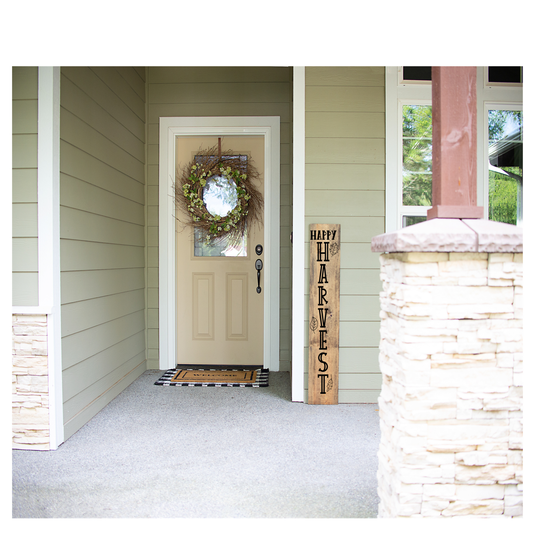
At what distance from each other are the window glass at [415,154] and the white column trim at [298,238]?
0.69 meters

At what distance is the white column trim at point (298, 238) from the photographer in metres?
2.81

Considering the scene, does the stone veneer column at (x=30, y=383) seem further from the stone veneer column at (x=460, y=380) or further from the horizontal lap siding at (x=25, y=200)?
the stone veneer column at (x=460, y=380)

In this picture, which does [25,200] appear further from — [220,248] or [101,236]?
[220,248]

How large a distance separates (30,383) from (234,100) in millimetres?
2624

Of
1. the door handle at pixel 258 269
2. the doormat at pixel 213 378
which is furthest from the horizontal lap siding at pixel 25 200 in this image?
the door handle at pixel 258 269

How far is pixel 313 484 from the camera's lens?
181 cm

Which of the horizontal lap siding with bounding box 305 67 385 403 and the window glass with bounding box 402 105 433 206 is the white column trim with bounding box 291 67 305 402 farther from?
the window glass with bounding box 402 105 433 206

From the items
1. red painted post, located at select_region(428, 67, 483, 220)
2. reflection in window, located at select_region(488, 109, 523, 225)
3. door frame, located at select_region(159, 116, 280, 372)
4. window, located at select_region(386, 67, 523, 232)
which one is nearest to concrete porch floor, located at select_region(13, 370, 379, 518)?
door frame, located at select_region(159, 116, 280, 372)

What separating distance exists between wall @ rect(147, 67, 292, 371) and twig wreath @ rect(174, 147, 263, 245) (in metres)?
0.26

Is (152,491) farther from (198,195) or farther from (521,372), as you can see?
(198,195)

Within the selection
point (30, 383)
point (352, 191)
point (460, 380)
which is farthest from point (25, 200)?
point (460, 380)
